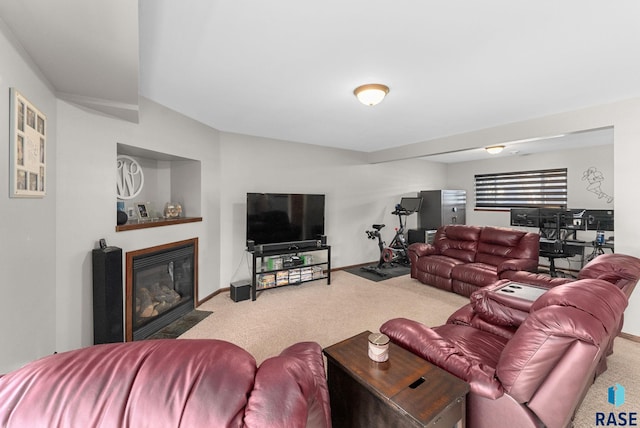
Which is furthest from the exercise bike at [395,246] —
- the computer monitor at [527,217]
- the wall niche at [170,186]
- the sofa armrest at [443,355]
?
the sofa armrest at [443,355]

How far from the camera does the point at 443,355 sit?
139cm

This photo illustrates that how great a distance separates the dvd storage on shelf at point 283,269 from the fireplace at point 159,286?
32.2 inches

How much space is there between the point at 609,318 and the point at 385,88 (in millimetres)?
2130

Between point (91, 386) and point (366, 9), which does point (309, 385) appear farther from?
point (366, 9)

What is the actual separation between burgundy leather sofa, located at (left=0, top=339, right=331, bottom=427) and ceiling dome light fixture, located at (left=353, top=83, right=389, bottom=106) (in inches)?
92.0

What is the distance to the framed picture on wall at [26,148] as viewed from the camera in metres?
1.38

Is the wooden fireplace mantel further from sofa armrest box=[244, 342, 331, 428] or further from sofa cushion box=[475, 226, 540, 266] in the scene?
sofa cushion box=[475, 226, 540, 266]

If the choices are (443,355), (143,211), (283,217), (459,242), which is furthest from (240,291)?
(459,242)

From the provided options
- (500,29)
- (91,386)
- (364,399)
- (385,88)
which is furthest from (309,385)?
(385,88)

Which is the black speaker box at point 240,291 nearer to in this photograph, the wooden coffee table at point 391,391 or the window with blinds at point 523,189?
the wooden coffee table at point 391,391

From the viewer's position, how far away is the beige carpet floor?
82.1 inches

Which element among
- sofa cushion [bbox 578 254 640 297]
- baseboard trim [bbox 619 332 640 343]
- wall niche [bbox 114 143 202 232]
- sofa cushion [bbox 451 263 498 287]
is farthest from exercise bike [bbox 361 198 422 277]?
wall niche [bbox 114 143 202 232]

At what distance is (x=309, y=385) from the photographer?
0.73 m

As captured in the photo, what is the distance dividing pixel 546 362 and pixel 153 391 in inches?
56.6
